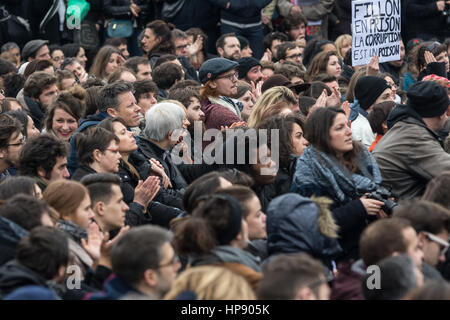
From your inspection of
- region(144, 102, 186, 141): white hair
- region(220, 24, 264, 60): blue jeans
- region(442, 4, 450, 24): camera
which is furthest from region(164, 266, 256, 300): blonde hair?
region(442, 4, 450, 24): camera

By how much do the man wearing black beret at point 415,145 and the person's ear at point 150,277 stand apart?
3.08 m

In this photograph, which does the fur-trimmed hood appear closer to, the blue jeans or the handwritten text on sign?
the handwritten text on sign

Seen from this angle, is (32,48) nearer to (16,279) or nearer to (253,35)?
(253,35)

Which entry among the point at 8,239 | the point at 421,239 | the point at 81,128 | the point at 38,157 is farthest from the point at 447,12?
the point at 8,239

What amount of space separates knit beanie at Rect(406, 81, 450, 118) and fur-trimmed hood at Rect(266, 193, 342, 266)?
1.95 meters

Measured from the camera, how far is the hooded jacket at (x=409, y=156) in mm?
6906

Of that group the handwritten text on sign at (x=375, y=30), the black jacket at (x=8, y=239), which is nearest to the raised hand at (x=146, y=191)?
the black jacket at (x=8, y=239)

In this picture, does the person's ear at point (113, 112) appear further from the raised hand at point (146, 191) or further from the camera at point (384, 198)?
the camera at point (384, 198)

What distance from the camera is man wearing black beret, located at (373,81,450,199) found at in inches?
273

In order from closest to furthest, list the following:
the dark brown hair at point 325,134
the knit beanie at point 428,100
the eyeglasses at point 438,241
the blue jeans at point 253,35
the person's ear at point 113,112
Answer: the eyeglasses at point 438,241, the dark brown hair at point 325,134, the knit beanie at point 428,100, the person's ear at point 113,112, the blue jeans at point 253,35

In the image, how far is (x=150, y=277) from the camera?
4465 mm
